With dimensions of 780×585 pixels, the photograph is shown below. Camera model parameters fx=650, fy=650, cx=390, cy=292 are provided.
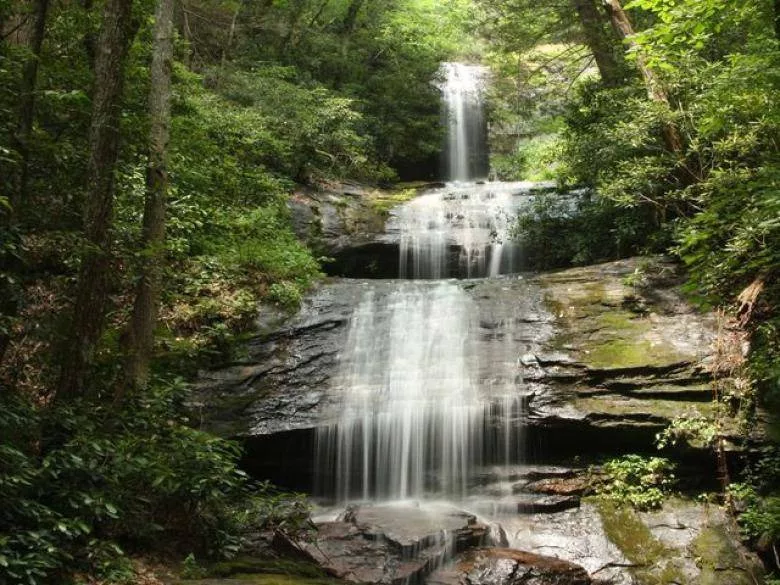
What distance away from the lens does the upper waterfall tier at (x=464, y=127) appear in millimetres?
21266

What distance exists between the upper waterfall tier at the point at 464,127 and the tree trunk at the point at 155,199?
44.9 ft

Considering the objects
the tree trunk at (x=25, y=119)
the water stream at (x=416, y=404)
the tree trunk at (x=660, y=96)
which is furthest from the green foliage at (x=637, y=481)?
the tree trunk at (x=25, y=119)

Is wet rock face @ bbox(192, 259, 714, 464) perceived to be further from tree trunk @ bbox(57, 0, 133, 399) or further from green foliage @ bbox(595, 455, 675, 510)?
tree trunk @ bbox(57, 0, 133, 399)

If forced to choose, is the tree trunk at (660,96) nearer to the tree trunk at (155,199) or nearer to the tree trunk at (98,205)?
the tree trunk at (155,199)

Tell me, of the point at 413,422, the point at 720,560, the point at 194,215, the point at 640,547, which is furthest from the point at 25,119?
the point at 720,560

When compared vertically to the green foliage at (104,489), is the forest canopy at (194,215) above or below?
above

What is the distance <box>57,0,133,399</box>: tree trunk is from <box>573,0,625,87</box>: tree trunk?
1062 cm

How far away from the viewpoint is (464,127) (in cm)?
2197

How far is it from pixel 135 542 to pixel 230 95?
474 inches

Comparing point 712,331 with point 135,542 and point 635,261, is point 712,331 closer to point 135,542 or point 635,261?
point 635,261

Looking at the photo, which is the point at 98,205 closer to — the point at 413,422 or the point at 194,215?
the point at 194,215

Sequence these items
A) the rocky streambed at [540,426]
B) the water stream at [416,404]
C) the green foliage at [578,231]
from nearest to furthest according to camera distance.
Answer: the rocky streambed at [540,426] < the water stream at [416,404] < the green foliage at [578,231]

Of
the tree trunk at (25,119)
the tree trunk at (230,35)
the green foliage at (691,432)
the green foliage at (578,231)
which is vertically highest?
the tree trunk at (230,35)

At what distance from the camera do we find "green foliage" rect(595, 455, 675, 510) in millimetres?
8148
